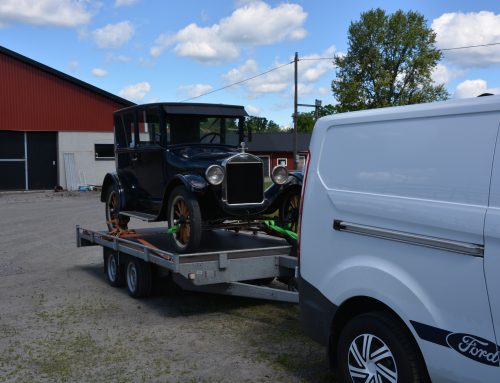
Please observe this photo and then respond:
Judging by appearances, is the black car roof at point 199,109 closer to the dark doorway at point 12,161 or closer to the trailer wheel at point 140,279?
the trailer wheel at point 140,279

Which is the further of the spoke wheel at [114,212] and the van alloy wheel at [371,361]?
the spoke wheel at [114,212]

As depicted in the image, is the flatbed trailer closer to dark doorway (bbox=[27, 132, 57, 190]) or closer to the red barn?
the red barn

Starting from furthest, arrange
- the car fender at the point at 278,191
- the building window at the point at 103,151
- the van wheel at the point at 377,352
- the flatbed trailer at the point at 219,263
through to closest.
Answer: the building window at the point at 103,151
the car fender at the point at 278,191
the flatbed trailer at the point at 219,263
the van wheel at the point at 377,352

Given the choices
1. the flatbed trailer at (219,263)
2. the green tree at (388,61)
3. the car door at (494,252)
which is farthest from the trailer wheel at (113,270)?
the green tree at (388,61)

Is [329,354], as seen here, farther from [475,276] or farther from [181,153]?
[181,153]

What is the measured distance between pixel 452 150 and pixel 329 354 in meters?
1.77

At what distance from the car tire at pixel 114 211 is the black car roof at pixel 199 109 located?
1404 millimetres

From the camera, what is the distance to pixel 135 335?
19.3 ft

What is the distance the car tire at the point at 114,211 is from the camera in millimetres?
9352

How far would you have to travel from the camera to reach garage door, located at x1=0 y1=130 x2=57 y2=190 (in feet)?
96.6

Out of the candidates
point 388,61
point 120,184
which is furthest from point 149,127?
point 388,61

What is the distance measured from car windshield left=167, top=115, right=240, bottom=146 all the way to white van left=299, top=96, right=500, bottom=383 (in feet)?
14.4

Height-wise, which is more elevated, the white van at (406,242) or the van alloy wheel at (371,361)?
the white van at (406,242)

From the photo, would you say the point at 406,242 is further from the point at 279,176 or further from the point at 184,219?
the point at 279,176
